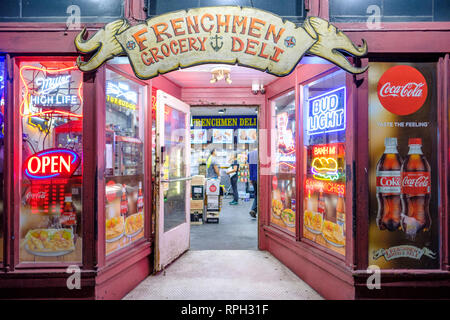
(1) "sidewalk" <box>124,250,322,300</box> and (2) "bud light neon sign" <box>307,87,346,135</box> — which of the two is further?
(1) "sidewalk" <box>124,250,322,300</box>

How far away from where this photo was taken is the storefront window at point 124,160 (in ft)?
10.5

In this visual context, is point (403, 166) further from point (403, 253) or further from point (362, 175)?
point (403, 253)

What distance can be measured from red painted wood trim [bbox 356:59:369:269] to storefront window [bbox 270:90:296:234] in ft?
4.25

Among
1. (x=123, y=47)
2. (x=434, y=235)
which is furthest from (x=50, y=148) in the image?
(x=434, y=235)

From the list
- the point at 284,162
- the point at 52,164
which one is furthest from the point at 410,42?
the point at 52,164

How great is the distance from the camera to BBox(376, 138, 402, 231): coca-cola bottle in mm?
2885

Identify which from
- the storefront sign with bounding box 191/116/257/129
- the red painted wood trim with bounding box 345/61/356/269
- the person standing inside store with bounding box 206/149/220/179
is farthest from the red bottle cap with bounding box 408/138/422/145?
the storefront sign with bounding box 191/116/257/129

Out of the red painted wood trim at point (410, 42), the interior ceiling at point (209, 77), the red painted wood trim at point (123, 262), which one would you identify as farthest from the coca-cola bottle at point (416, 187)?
the red painted wood trim at point (123, 262)

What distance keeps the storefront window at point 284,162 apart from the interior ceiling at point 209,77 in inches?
19.5

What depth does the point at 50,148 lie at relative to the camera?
296 cm

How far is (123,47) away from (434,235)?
11.8ft

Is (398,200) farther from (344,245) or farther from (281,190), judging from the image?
(281,190)

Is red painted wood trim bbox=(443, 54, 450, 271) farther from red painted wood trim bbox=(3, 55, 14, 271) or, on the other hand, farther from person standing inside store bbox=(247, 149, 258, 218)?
person standing inside store bbox=(247, 149, 258, 218)

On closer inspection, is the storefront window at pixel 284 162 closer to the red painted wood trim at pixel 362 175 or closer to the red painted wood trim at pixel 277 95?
the red painted wood trim at pixel 277 95
